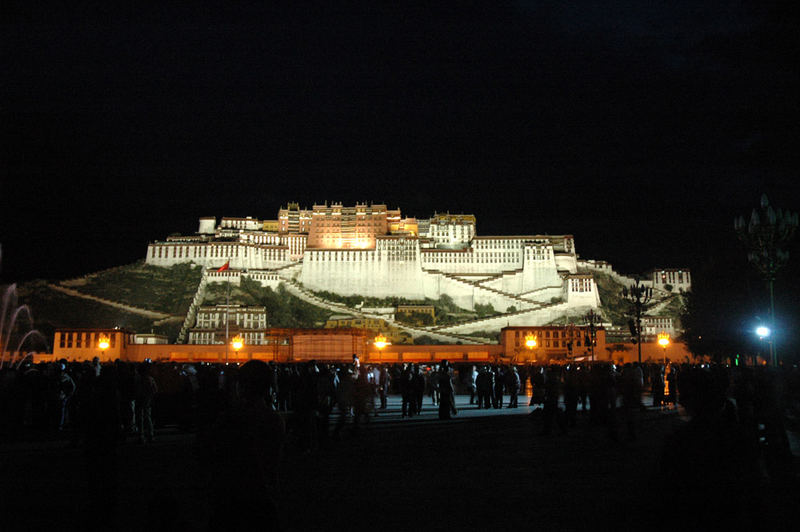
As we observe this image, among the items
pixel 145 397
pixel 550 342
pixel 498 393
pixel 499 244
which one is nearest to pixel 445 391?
pixel 498 393

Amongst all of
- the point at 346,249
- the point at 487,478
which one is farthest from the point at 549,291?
the point at 487,478

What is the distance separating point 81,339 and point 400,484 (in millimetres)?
44228

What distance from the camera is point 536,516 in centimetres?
543

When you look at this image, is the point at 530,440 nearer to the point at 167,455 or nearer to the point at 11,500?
the point at 167,455

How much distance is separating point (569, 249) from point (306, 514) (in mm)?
85194

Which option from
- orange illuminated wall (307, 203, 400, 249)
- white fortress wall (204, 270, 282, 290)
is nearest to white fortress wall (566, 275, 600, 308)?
orange illuminated wall (307, 203, 400, 249)

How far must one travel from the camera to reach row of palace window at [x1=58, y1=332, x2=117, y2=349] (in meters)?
44.7

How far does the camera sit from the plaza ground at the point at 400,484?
17.2 ft

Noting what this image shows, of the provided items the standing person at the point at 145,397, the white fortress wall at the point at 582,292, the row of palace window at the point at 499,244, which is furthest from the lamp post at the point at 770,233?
the row of palace window at the point at 499,244

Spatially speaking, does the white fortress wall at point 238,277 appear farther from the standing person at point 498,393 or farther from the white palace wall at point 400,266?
the standing person at point 498,393

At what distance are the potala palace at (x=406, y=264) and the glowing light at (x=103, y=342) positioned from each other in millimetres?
30689

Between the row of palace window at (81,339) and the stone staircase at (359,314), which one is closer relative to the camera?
the row of palace window at (81,339)

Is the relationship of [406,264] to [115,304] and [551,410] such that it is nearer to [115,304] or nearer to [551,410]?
[115,304]

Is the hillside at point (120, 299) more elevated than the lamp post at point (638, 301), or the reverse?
the hillside at point (120, 299)
